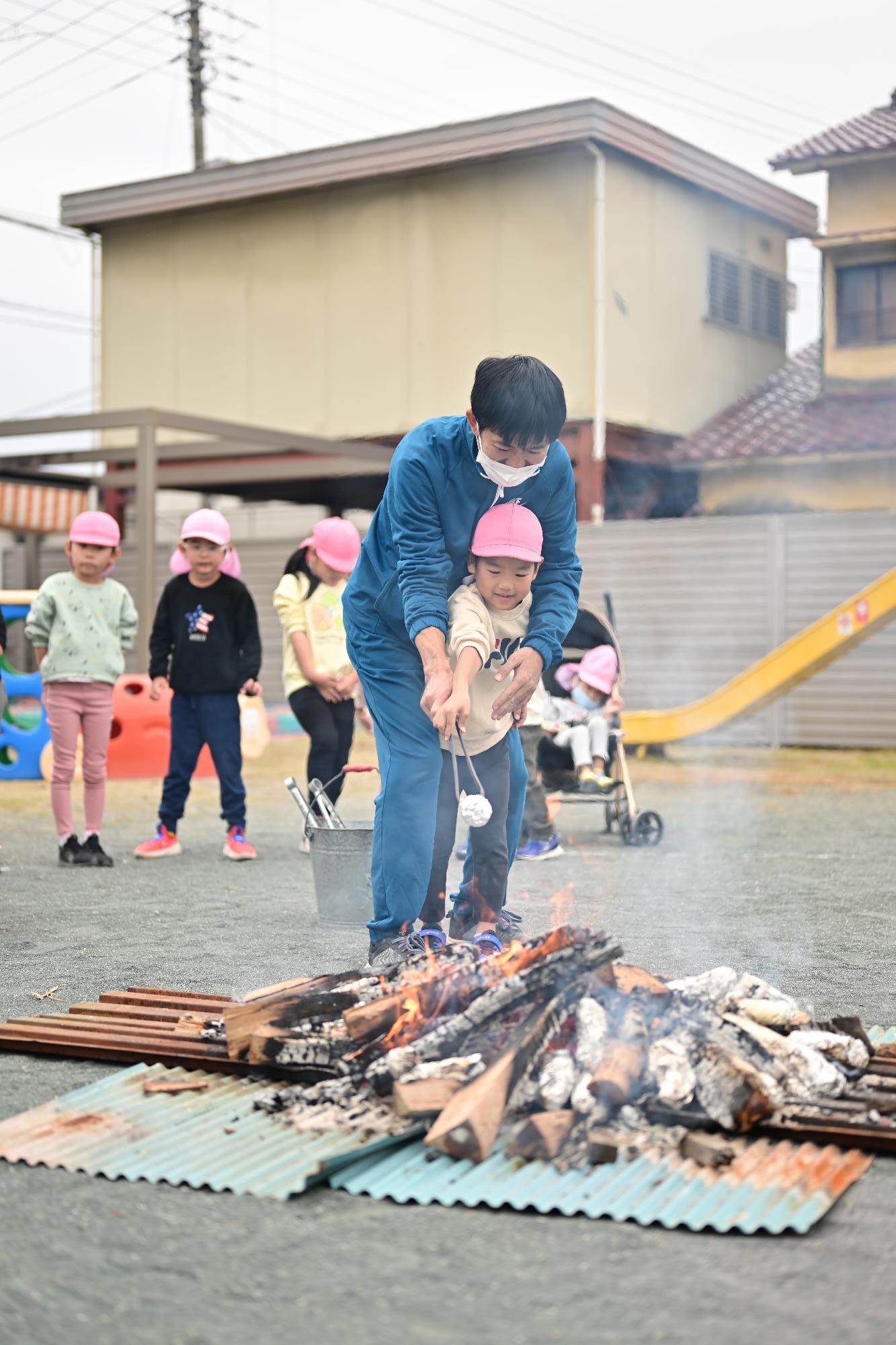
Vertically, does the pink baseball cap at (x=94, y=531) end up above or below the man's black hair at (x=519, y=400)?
below

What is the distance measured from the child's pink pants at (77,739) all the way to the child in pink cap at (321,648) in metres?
0.98

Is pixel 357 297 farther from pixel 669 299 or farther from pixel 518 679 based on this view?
pixel 518 679

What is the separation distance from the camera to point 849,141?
19.1 metres

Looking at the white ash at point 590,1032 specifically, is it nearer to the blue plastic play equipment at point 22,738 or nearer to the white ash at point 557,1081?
the white ash at point 557,1081

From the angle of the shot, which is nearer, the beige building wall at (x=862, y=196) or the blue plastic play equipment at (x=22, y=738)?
the blue plastic play equipment at (x=22, y=738)

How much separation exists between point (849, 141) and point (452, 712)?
17.1 m

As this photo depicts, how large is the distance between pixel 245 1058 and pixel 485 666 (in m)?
1.40

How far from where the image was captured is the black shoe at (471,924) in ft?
15.5

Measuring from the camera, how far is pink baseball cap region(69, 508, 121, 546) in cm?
783

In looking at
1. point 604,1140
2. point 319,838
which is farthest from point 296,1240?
point 319,838

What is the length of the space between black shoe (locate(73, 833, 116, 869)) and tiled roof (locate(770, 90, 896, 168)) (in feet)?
47.7

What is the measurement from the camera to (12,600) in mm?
12562

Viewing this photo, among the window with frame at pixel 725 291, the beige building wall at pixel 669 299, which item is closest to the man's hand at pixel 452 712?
the beige building wall at pixel 669 299

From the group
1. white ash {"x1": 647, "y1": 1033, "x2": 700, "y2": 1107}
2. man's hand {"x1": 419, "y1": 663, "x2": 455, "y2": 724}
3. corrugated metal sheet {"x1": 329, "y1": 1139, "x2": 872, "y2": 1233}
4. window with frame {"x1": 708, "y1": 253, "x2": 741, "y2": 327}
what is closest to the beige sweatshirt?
man's hand {"x1": 419, "y1": 663, "x2": 455, "y2": 724}
